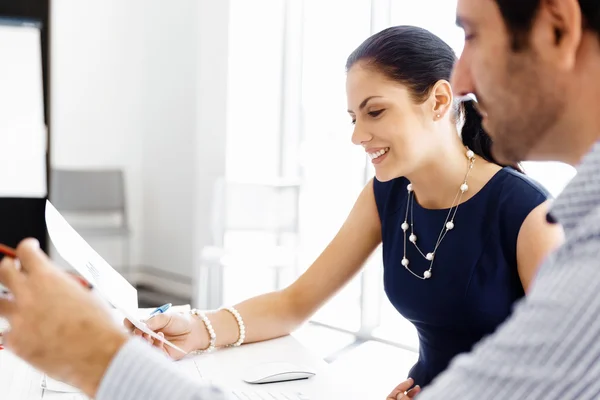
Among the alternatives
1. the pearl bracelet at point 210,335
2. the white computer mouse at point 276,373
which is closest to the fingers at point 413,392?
the white computer mouse at point 276,373

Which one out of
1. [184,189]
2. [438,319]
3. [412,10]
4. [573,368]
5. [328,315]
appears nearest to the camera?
[573,368]

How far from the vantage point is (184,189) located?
4684 mm

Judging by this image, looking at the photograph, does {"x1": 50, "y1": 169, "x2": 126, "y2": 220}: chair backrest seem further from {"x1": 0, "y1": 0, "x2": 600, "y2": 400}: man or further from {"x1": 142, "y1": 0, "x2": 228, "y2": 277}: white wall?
{"x1": 0, "y1": 0, "x2": 600, "y2": 400}: man

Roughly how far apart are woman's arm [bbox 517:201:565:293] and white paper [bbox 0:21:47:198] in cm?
408

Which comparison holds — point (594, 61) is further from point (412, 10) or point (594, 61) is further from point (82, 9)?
point (82, 9)

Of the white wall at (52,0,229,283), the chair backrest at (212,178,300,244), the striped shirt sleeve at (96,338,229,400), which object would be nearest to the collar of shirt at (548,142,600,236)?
the striped shirt sleeve at (96,338,229,400)

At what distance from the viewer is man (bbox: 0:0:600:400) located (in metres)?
0.44

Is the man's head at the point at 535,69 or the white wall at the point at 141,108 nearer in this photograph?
the man's head at the point at 535,69

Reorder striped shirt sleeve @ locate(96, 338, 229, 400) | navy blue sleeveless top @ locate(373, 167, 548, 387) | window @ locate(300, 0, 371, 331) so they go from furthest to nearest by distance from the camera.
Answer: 1. window @ locate(300, 0, 371, 331)
2. navy blue sleeveless top @ locate(373, 167, 548, 387)
3. striped shirt sleeve @ locate(96, 338, 229, 400)

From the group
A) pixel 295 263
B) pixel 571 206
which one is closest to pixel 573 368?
pixel 571 206

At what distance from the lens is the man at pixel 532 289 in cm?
44

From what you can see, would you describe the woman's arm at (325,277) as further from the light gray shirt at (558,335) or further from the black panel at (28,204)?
the black panel at (28,204)

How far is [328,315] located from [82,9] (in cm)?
279

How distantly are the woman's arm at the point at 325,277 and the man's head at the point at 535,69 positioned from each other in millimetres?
820
